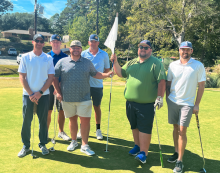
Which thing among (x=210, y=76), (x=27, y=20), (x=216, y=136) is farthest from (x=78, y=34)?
(x=27, y=20)

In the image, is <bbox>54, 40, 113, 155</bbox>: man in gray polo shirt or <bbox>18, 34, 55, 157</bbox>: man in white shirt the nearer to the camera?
<bbox>18, 34, 55, 157</bbox>: man in white shirt

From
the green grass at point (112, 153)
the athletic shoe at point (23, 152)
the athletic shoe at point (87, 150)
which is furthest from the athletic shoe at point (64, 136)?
the athletic shoe at point (23, 152)

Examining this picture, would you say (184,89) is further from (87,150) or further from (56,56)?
(56,56)

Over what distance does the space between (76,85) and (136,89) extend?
1.03 m

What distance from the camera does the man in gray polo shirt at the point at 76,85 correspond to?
398cm

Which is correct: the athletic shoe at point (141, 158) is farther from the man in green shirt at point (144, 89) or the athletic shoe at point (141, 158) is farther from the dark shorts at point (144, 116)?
the dark shorts at point (144, 116)

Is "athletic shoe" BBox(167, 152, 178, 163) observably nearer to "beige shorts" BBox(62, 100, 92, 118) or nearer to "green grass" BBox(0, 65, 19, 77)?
"beige shorts" BBox(62, 100, 92, 118)

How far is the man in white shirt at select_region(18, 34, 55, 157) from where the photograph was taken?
3795 mm

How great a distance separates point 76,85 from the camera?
13.0ft

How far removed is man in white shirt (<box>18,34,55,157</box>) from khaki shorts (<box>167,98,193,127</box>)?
2080 millimetres

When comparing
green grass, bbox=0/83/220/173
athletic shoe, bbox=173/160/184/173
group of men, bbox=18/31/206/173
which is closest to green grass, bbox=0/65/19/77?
green grass, bbox=0/83/220/173

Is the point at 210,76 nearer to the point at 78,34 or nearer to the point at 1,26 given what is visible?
the point at 78,34

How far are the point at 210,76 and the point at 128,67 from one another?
1376 centimetres

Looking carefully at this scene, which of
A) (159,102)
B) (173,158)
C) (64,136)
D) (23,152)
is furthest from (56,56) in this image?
(173,158)
